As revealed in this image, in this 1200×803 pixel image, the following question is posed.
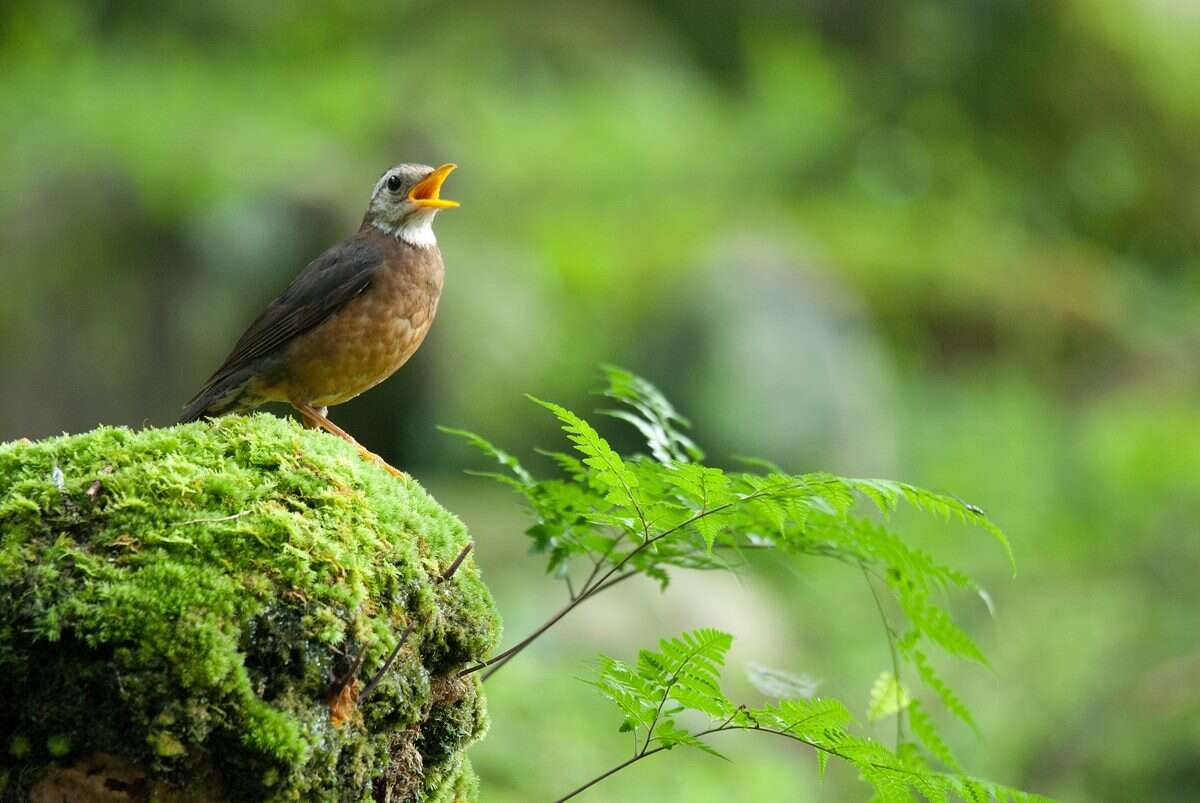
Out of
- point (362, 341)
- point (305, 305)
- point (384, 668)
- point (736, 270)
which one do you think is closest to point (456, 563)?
point (384, 668)

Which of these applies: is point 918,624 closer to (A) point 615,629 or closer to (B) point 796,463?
(A) point 615,629

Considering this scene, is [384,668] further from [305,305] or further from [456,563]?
[305,305]

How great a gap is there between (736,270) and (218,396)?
644 cm

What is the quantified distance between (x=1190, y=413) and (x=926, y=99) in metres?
4.85

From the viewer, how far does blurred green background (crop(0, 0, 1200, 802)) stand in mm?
6883


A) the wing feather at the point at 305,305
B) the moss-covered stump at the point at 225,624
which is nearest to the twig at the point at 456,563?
the moss-covered stump at the point at 225,624

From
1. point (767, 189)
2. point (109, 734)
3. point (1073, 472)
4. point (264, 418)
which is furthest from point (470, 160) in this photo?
point (109, 734)

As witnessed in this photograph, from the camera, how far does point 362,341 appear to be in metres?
4.03

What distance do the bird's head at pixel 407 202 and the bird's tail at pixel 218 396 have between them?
2.53 feet

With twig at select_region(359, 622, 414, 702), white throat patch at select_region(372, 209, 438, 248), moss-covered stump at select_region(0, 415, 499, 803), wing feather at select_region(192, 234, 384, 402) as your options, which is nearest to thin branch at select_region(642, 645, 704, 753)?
moss-covered stump at select_region(0, 415, 499, 803)

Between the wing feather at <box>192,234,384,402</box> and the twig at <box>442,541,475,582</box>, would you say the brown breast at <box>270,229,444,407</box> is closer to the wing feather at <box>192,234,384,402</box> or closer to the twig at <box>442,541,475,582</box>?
the wing feather at <box>192,234,384,402</box>

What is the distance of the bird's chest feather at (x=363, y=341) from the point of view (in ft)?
13.1

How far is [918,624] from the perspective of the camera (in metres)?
2.89

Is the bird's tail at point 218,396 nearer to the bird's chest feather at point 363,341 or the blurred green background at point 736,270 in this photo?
the bird's chest feather at point 363,341
